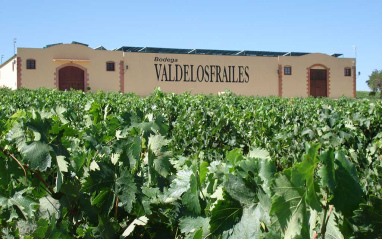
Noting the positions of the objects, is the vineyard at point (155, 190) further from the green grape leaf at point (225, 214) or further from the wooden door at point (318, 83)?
the wooden door at point (318, 83)

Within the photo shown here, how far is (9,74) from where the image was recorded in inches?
1553

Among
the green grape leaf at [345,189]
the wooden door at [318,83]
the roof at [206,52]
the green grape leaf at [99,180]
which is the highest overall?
the roof at [206,52]

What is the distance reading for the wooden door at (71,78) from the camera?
3684 centimetres

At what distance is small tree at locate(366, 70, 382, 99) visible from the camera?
215ft

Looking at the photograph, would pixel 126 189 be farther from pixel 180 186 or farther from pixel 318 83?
pixel 318 83

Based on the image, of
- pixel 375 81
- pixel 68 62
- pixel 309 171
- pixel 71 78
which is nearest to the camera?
pixel 309 171

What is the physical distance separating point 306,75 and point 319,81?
5.87 feet

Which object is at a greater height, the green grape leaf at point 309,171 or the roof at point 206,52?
the roof at point 206,52

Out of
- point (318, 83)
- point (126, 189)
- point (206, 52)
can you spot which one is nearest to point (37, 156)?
point (126, 189)

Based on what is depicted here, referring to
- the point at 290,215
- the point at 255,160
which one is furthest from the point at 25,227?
the point at 290,215

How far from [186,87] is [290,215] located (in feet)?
128

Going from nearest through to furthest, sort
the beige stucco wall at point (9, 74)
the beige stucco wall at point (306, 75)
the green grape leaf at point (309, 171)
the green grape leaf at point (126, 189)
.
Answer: the green grape leaf at point (309, 171) < the green grape leaf at point (126, 189) < the beige stucco wall at point (9, 74) < the beige stucco wall at point (306, 75)

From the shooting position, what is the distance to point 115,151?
1.67 metres

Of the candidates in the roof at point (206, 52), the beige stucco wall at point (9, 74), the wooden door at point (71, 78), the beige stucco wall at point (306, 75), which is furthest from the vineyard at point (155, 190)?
the beige stucco wall at point (306, 75)
